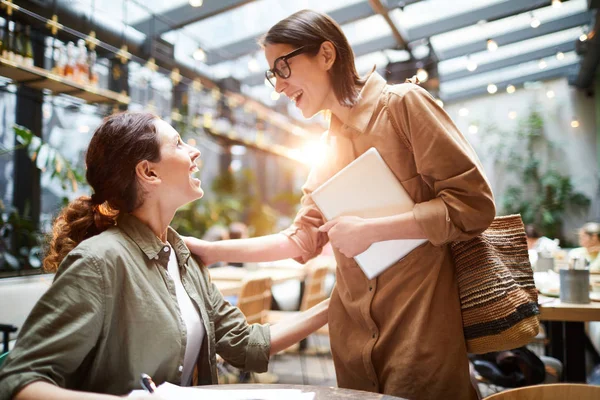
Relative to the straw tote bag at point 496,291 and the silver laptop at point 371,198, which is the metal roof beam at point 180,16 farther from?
the straw tote bag at point 496,291

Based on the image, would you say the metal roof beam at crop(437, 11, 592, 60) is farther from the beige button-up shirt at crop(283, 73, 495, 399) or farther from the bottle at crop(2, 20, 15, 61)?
the beige button-up shirt at crop(283, 73, 495, 399)

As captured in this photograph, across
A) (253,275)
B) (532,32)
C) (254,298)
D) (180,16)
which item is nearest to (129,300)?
(254,298)

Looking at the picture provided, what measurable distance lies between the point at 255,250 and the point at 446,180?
27.4 inches

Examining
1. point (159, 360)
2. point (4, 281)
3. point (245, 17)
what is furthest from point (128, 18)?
point (159, 360)

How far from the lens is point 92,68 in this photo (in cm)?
519

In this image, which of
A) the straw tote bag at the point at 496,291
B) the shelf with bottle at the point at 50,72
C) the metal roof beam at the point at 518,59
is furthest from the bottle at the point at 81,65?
the metal roof beam at the point at 518,59

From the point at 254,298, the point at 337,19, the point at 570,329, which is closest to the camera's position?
the point at 570,329

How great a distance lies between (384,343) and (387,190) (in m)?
0.38

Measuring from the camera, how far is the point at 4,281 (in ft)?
12.0

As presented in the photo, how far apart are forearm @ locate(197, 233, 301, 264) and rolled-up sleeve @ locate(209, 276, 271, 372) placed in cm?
15

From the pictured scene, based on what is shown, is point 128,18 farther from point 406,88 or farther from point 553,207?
point 553,207

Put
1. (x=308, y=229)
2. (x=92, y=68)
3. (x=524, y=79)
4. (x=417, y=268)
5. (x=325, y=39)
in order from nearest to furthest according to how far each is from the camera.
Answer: (x=417, y=268) < (x=325, y=39) < (x=308, y=229) < (x=92, y=68) < (x=524, y=79)

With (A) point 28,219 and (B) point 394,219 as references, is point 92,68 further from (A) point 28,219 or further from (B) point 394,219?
(B) point 394,219

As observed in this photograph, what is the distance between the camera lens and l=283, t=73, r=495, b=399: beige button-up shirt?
110 cm
